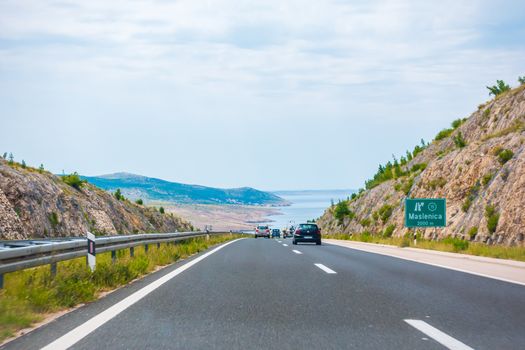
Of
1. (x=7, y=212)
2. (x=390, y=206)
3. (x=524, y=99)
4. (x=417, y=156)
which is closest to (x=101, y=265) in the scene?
(x=7, y=212)

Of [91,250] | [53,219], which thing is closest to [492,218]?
[53,219]

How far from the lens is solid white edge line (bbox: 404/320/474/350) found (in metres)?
5.41

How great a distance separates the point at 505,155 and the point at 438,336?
28.7 metres

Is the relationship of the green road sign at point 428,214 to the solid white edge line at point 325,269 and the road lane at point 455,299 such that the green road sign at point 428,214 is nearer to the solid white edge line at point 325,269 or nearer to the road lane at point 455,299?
the solid white edge line at point 325,269

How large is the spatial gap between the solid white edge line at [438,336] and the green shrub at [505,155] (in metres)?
27.8

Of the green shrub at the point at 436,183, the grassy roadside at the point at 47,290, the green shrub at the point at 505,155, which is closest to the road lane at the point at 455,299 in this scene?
the grassy roadside at the point at 47,290

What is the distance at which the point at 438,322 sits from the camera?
6.68m

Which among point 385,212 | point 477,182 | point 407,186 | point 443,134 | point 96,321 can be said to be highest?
point 443,134

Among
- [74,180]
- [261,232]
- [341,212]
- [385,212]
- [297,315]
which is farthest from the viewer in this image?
[341,212]

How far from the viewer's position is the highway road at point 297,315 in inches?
221

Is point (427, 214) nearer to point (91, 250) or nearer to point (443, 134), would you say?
point (91, 250)

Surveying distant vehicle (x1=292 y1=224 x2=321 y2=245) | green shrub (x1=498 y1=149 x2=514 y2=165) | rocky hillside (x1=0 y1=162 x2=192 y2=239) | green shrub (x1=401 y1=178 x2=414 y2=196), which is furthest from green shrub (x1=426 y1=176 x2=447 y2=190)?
rocky hillside (x1=0 y1=162 x2=192 y2=239)

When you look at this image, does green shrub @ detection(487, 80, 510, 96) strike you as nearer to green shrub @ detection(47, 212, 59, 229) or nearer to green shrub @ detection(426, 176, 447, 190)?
green shrub @ detection(426, 176, 447, 190)

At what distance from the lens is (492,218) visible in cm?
2723
